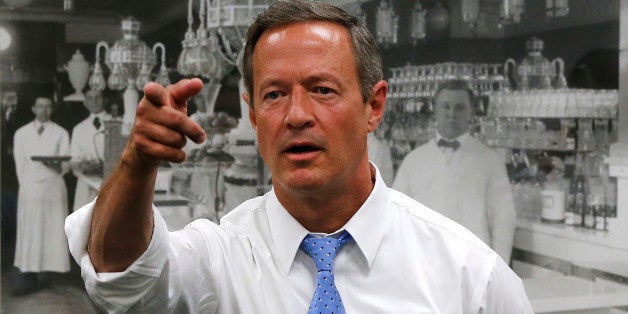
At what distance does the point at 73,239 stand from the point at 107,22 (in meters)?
1.89

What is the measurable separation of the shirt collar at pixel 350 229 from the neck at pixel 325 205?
0.06 ft

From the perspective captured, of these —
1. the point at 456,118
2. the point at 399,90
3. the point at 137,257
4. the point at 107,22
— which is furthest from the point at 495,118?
the point at 137,257

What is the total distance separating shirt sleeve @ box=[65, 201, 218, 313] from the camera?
4.40 feet

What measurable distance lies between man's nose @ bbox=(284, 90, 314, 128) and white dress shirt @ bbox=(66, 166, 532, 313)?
0.24 metres

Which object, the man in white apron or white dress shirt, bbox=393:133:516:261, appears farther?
white dress shirt, bbox=393:133:516:261

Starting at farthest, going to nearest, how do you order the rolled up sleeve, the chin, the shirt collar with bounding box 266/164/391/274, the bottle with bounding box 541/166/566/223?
the bottle with bounding box 541/166/566/223
the shirt collar with bounding box 266/164/391/274
the chin
the rolled up sleeve

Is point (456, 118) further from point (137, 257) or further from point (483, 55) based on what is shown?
point (137, 257)

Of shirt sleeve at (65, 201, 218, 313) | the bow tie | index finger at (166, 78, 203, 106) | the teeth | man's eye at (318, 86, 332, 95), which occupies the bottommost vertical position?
shirt sleeve at (65, 201, 218, 313)

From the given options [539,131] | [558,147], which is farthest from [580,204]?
[539,131]

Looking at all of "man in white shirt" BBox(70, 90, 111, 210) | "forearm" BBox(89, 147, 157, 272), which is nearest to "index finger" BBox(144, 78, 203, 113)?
"forearm" BBox(89, 147, 157, 272)

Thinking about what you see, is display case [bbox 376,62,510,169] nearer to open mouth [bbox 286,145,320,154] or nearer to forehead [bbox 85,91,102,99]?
forehead [bbox 85,91,102,99]

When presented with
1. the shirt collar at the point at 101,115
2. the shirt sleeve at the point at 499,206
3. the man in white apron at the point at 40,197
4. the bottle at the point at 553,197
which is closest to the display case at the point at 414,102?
the shirt sleeve at the point at 499,206

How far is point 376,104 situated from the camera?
1869mm

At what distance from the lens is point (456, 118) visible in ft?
11.8
